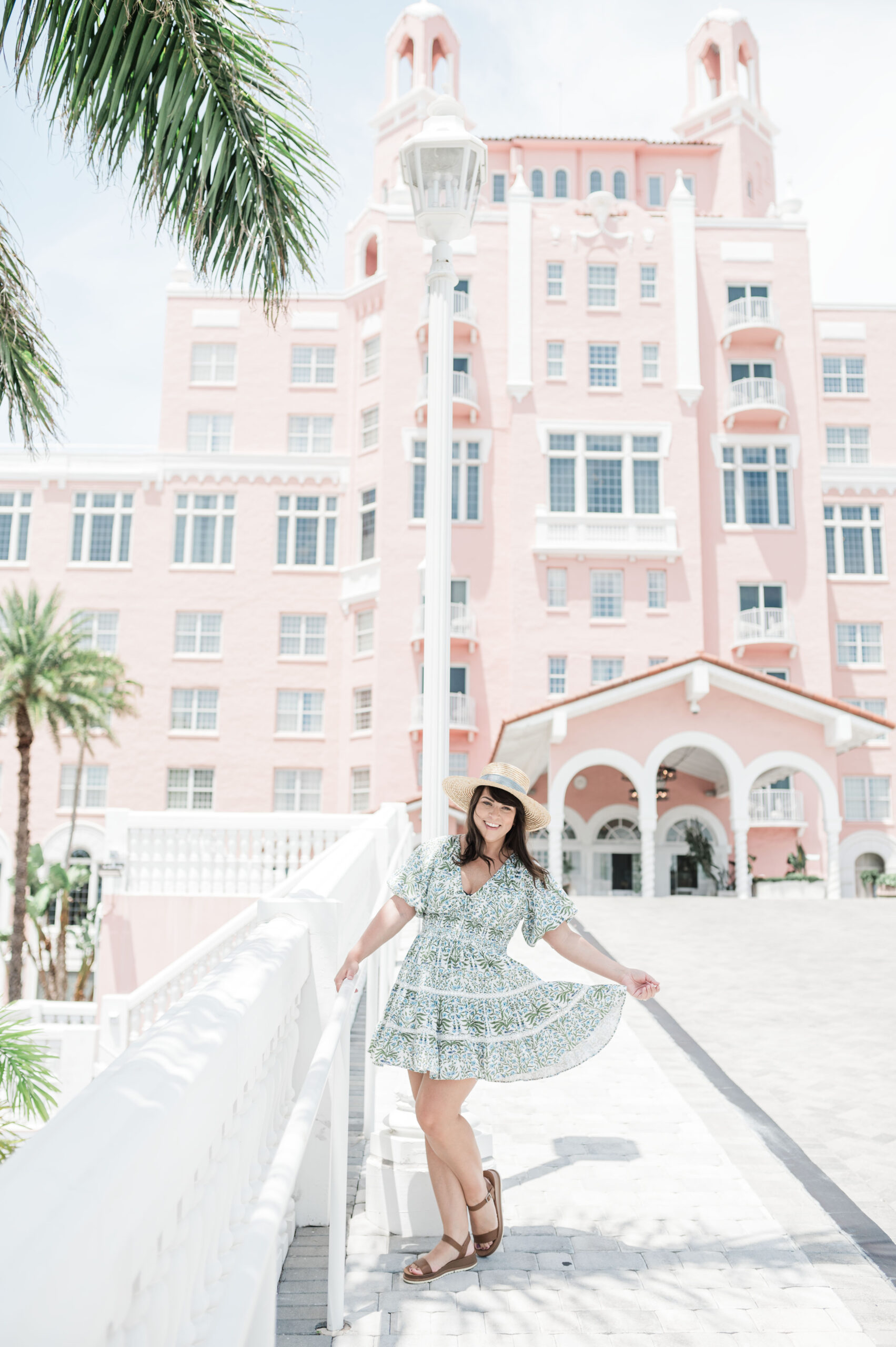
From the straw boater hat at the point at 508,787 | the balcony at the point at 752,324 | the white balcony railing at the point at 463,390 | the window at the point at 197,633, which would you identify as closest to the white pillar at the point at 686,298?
the balcony at the point at 752,324

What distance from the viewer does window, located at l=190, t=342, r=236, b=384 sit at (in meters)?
40.1

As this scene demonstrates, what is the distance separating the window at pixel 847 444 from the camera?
40.0 metres

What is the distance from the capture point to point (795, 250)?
37812 millimetres

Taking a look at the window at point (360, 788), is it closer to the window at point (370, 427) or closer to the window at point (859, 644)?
the window at point (370, 427)

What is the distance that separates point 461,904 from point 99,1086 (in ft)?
7.02

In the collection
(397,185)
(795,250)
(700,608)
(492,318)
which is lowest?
(700,608)

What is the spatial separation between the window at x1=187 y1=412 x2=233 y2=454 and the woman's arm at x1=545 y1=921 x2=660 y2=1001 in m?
37.6

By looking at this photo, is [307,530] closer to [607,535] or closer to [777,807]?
[607,535]

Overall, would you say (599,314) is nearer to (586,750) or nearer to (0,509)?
(586,750)

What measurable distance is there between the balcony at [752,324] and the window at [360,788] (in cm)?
1950

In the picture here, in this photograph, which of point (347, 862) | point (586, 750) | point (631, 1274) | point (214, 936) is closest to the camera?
point (631, 1274)

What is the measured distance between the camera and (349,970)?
12.6 feet

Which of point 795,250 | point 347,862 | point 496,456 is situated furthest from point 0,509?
point 347,862

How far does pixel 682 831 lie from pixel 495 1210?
3117 centimetres
